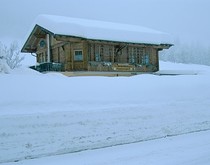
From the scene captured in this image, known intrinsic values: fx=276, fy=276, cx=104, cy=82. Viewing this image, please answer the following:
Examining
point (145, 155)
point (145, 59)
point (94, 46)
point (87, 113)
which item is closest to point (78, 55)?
point (94, 46)

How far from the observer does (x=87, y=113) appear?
8492 mm

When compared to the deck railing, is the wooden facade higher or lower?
higher

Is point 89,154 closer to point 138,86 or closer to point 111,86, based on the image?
point 111,86

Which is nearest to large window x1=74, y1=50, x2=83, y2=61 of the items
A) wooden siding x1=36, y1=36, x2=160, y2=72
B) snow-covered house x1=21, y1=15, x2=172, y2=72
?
snow-covered house x1=21, y1=15, x2=172, y2=72

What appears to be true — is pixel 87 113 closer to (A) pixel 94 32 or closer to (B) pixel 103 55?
(A) pixel 94 32

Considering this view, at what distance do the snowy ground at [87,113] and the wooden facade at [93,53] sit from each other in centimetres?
989

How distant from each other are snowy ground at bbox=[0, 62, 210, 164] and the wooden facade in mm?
9889

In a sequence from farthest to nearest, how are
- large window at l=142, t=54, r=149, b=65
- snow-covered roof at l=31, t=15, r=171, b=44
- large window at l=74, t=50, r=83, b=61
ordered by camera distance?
large window at l=142, t=54, r=149, b=65 < large window at l=74, t=50, r=83, b=61 < snow-covered roof at l=31, t=15, r=171, b=44

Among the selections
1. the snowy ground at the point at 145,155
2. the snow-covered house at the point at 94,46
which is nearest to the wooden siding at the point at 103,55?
the snow-covered house at the point at 94,46

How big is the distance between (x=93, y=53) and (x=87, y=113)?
14.0m

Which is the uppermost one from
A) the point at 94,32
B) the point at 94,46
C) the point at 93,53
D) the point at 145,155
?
the point at 94,32

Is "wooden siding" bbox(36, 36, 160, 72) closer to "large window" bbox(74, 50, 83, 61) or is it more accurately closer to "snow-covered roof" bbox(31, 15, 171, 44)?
"large window" bbox(74, 50, 83, 61)

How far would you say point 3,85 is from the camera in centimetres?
860

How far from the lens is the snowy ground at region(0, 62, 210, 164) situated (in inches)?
286
